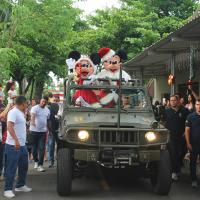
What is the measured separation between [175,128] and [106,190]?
1975 mm

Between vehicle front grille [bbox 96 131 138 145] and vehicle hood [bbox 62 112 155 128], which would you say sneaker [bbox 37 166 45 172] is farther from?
vehicle front grille [bbox 96 131 138 145]

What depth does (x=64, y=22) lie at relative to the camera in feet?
66.8

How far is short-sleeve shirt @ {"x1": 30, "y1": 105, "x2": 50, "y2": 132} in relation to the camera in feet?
36.6

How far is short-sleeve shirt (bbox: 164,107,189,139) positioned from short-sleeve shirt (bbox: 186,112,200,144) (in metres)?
0.85

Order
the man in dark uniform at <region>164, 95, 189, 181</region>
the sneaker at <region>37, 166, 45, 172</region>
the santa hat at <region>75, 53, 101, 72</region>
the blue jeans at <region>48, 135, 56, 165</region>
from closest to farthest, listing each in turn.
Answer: the man in dark uniform at <region>164, 95, 189, 181</region> < the santa hat at <region>75, 53, 101, 72</region> < the sneaker at <region>37, 166, 45, 172</region> < the blue jeans at <region>48, 135, 56, 165</region>

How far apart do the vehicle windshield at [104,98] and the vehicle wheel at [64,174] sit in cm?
154

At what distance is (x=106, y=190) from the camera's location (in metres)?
8.55

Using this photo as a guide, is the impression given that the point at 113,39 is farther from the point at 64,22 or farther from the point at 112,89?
the point at 112,89

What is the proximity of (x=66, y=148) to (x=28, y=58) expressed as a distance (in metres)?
14.6

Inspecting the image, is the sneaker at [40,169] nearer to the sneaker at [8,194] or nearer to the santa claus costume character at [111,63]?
the santa claus costume character at [111,63]

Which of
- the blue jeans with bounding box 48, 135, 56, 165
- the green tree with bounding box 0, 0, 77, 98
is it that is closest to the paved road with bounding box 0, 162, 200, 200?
the blue jeans with bounding box 48, 135, 56, 165

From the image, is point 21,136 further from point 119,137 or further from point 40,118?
point 40,118

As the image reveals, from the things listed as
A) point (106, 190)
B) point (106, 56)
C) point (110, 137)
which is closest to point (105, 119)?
point (110, 137)

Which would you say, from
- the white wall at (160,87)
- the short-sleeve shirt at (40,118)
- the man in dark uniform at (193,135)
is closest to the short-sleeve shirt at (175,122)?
the man in dark uniform at (193,135)
